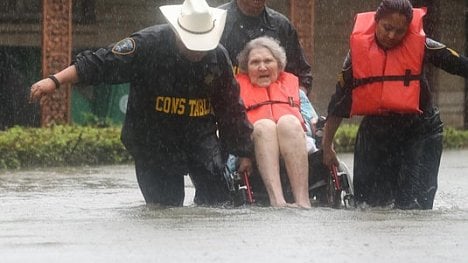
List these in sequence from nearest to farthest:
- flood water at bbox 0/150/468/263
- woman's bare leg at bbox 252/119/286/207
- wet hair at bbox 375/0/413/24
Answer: flood water at bbox 0/150/468/263 → wet hair at bbox 375/0/413/24 → woman's bare leg at bbox 252/119/286/207

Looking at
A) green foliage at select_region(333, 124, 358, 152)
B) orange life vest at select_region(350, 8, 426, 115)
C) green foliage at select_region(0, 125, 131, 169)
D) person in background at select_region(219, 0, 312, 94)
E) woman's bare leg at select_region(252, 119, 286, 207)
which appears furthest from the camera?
green foliage at select_region(333, 124, 358, 152)

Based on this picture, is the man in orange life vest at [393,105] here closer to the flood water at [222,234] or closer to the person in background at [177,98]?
the flood water at [222,234]

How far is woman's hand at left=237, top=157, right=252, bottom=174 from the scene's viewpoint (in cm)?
1073

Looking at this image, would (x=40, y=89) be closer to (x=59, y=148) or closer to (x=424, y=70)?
(x=424, y=70)

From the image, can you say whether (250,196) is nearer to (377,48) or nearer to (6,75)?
(377,48)

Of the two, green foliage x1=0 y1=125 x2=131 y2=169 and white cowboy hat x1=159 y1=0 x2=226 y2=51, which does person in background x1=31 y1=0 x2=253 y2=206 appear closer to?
white cowboy hat x1=159 y1=0 x2=226 y2=51

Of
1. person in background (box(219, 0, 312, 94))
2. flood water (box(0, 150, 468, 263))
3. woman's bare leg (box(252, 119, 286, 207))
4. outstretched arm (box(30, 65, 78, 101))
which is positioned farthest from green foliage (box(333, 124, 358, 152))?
outstretched arm (box(30, 65, 78, 101))

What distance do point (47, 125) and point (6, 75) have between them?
3.90 metres

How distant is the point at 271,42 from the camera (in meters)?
11.0

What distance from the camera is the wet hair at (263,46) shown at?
1094cm

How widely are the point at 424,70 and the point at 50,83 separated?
2549 millimetres

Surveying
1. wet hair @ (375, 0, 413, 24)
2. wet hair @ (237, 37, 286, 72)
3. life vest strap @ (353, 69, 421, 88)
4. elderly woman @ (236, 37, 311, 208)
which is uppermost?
wet hair @ (375, 0, 413, 24)

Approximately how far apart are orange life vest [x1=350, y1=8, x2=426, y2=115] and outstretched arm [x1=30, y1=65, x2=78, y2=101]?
187 cm

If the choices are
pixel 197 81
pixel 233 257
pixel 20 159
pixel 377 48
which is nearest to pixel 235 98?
pixel 197 81
